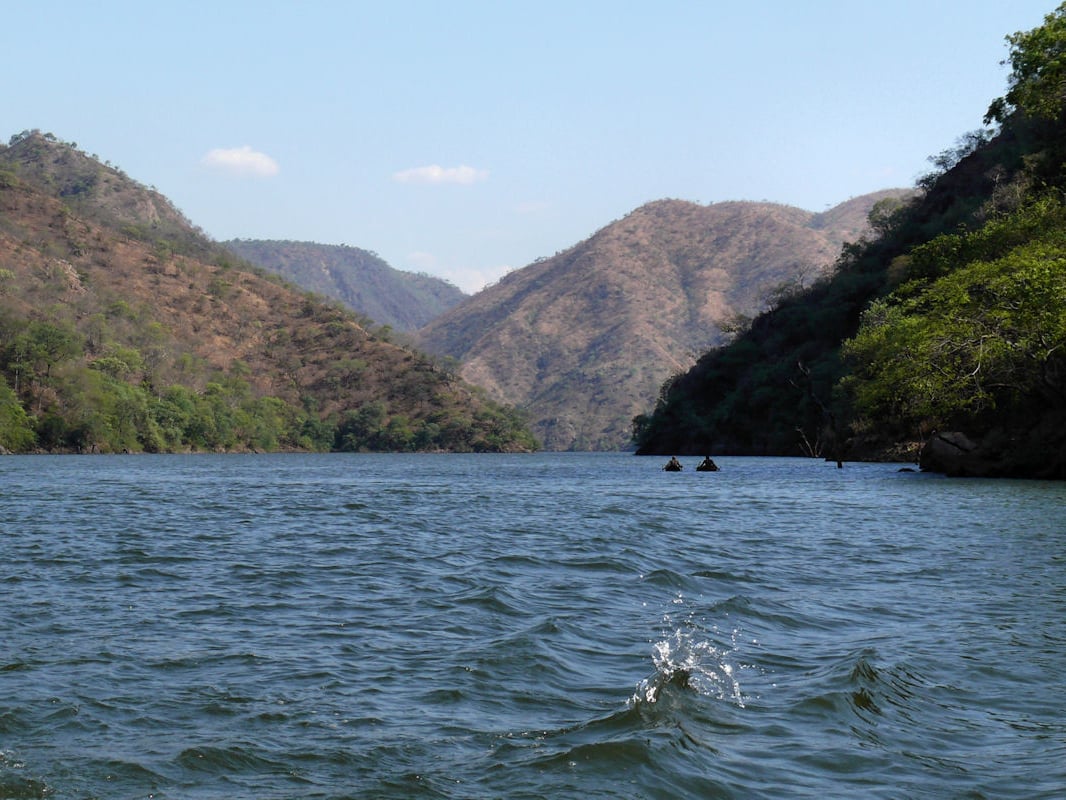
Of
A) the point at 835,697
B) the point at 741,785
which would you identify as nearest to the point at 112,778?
the point at 741,785

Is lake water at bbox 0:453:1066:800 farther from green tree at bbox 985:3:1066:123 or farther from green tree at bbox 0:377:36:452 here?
green tree at bbox 0:377:36:452

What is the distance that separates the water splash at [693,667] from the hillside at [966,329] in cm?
3448

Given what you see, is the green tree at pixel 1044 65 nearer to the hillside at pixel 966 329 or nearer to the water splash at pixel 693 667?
the hillside at pixel 966 329

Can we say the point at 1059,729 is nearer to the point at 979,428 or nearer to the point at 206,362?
the point at 979,428

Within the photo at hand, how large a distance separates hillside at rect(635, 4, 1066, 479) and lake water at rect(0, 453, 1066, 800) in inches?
848

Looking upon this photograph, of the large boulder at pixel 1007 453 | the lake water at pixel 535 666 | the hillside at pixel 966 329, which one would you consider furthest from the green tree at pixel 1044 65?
the lake water at pixel 535 666

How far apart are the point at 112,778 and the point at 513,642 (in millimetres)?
5618

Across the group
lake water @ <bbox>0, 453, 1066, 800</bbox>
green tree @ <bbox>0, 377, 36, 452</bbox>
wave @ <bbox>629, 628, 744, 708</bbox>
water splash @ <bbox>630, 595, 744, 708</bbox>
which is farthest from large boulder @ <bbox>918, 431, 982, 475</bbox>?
green tree @ <bbox>0, 377, 36, 452</bbox>

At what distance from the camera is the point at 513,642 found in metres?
12.7

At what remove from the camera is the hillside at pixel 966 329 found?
45.3m

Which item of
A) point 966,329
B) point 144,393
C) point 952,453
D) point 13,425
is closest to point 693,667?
point 966,329

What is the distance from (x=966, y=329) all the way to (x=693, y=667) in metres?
38.3

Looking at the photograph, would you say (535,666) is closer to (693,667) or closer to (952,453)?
(693,667)

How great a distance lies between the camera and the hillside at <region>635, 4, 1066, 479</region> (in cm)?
4534
